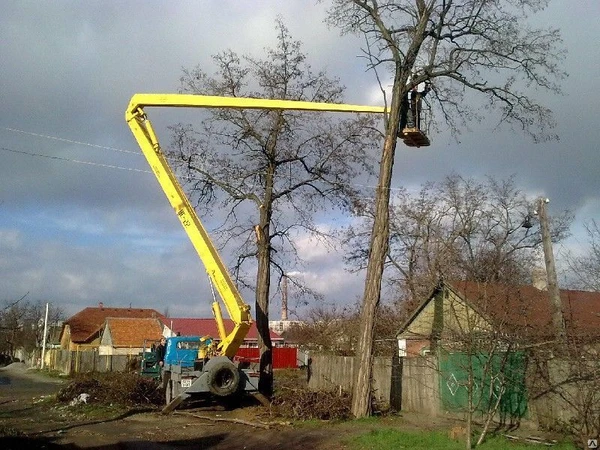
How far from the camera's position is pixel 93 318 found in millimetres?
75250

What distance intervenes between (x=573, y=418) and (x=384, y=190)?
800 centimetres

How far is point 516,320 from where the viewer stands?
15.6 m

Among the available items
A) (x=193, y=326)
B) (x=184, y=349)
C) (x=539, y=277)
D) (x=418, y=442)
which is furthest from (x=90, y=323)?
(x=418, y=442)

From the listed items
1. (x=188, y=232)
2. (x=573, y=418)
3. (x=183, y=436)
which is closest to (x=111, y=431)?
(x=183, y=436)

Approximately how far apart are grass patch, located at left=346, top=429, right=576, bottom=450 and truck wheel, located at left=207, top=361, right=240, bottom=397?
573cm

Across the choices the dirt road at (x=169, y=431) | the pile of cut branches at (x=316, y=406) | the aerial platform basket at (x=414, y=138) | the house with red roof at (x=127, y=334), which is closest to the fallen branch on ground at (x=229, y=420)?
the dirt road at (x=169, y=431)

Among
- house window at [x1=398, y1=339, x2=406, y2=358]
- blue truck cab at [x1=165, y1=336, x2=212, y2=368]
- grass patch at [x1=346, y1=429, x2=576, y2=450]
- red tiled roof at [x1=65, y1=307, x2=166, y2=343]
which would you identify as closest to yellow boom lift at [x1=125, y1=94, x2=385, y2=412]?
blue truck cab at [x1=165, y1=336, x2=212, y2=368]

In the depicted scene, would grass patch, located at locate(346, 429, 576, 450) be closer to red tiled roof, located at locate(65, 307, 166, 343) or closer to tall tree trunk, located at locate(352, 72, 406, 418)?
tall tree trunk, located at locate(352, 72, 406, 418)

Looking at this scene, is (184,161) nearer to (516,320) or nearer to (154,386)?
(154,386)

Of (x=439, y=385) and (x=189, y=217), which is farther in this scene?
(x=189, y=217)

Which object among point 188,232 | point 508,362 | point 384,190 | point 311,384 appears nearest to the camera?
point 508,362

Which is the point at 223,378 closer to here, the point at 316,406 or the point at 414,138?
the point at 316,406

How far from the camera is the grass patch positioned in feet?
45.3

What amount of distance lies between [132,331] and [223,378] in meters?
42.1
